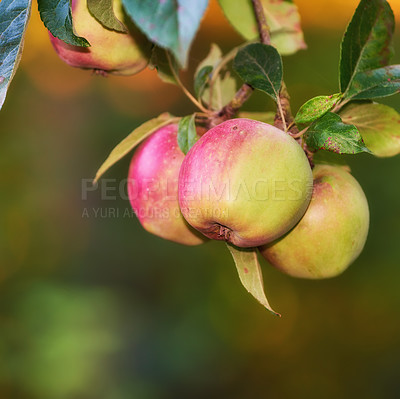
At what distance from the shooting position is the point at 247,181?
1.88ft

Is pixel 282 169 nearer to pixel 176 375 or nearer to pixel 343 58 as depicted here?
pixel 343 58

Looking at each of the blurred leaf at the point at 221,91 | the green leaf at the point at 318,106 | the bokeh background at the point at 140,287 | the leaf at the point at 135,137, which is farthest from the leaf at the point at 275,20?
the bokeh background at the point at 140,287

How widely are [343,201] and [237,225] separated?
0.65 ft

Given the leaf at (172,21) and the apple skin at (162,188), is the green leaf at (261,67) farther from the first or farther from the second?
the leaf at (172,21)

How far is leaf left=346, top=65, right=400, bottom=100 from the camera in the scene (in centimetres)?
64

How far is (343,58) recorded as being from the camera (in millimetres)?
667

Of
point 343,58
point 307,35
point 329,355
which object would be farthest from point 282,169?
point 329,355

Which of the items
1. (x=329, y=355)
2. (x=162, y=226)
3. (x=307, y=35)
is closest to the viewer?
(x=162, y=226)

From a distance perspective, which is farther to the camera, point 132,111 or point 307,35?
point 132,111

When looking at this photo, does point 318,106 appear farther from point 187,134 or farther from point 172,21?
point 172,21

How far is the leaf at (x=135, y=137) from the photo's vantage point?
0.77m

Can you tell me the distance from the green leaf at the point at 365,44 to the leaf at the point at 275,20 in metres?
0.25

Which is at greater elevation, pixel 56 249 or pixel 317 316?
pixel 56 249

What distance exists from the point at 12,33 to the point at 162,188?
303 millimetres
